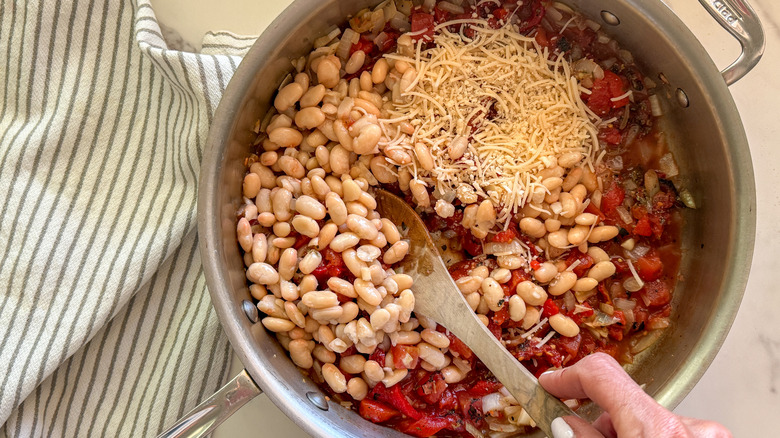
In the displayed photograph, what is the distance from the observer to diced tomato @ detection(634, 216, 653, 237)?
138 centimetres

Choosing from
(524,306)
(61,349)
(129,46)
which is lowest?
(61,349)

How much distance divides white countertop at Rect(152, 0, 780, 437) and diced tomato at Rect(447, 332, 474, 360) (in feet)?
1.31

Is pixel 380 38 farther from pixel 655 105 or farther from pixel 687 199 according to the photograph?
pixel 687 199

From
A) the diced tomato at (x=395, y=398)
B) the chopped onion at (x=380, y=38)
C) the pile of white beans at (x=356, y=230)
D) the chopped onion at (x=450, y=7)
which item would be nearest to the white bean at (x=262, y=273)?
the pile of white beans at (x=356, y=230)

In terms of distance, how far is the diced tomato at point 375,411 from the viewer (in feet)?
4.34

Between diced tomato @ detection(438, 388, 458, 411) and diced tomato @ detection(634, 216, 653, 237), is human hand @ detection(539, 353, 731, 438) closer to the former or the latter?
diced tomato @ detection(438, 388, 458, 411)

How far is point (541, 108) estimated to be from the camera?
1.32m

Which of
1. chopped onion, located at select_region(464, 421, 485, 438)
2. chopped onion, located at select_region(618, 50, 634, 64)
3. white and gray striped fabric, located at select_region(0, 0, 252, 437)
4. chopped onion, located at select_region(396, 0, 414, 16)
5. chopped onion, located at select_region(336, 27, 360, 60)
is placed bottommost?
white and gray striped fabric, located at select_region(0, 0, 252, 437)

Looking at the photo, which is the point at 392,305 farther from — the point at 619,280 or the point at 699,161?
the point at 699,161

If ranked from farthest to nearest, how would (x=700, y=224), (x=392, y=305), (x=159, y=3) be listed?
Answer: (x=159, y=3), (x=700, y=224), (x=392, y=305)

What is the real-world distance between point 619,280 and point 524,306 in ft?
0.81

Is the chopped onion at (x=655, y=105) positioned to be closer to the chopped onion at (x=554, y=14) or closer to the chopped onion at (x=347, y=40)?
the chopped onion at (x=554, y=14)

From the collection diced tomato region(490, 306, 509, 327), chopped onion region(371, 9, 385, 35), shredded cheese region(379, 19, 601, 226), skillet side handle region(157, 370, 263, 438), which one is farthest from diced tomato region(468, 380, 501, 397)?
chopped onion region(371, 9, 385, 35)

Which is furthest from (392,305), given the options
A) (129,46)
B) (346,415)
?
(129,46)
